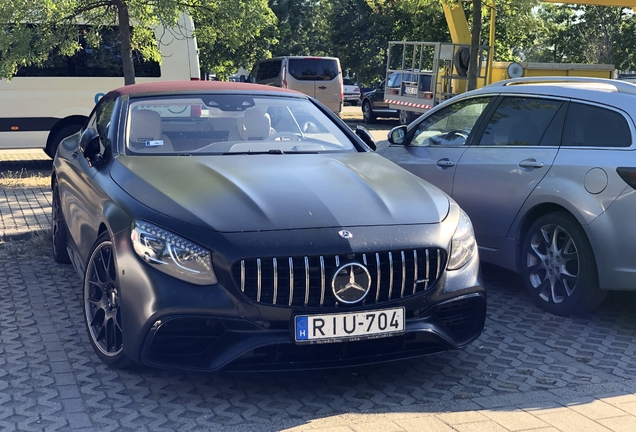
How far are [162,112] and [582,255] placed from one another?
2963 millimetres

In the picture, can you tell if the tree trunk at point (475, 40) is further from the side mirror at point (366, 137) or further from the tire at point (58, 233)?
the tire at point (58, 233)

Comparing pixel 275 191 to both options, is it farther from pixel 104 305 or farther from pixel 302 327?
pixel 104 305

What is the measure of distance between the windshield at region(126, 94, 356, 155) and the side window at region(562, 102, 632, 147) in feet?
5.16

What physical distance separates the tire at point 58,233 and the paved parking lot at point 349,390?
1.27 metres

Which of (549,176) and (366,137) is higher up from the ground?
(366,137)

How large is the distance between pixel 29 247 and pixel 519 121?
443 centimetres

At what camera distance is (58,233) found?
21.4 feet

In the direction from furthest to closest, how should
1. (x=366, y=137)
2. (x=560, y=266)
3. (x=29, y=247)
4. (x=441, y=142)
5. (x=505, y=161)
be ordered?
(x=29, y=247), (x=441, y=142), (x=505, y=161), (x=366, y=137), (x=560, y=266)

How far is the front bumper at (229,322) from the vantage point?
145 inches

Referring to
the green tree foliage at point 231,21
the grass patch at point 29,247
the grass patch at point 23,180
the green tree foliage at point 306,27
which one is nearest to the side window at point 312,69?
the green tree foliage at point 231,21

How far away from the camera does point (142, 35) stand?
11.4 m

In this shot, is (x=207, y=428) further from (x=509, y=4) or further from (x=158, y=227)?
(x=509, y=4)

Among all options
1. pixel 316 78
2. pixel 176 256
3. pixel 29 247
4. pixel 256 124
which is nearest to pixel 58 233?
pixel 29 247

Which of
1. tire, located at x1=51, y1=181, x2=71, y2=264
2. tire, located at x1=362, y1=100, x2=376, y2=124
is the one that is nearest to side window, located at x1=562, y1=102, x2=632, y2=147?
tire, located at x1=51, y1=181, x2=71, y2=264
